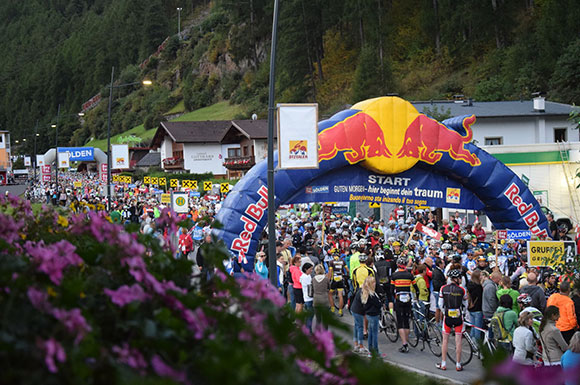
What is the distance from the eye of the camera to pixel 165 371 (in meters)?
2.93

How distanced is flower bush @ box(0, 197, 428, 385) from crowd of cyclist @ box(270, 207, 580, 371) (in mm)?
3528

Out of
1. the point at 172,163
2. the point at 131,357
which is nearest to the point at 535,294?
the point at 131,357

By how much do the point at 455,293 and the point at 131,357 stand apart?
9132 millimetres

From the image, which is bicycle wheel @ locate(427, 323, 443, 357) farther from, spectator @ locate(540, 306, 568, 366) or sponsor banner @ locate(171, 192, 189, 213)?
sponsor banner @ locate(171, 192, 189, 213)

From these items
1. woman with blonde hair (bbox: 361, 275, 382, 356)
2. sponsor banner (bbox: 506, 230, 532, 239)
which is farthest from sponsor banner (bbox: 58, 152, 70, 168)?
woman with blonde hair (bbox: 361, 275, 382, 356)

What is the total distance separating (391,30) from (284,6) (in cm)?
1235

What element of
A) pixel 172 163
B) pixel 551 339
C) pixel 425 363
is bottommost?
pixel 425 363

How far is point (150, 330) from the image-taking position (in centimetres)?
313

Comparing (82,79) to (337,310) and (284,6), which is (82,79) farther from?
(337,310)

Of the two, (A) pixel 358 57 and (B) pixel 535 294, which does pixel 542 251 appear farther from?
(A) pixel 358 57

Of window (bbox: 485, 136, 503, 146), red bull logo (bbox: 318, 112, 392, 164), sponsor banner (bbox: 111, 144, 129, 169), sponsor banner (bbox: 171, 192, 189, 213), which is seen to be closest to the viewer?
red bull logo (bbox: 318, 112, 392, 164)

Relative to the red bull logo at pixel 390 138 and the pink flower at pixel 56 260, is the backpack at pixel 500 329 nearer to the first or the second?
the red bull logo at pixel 390 138

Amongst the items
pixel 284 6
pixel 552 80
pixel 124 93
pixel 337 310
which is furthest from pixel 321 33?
pixel 124 93

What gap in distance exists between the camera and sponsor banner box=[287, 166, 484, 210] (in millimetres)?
17062
